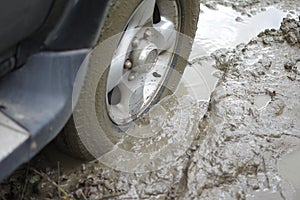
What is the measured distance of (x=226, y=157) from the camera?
226cm

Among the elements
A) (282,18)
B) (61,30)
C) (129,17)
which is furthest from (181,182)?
(282,18)

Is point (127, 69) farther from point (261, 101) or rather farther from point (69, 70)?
point (261, 101)

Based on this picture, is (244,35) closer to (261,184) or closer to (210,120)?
(210,120)

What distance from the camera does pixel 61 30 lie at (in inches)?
60.5

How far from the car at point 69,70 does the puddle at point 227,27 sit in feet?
3.17

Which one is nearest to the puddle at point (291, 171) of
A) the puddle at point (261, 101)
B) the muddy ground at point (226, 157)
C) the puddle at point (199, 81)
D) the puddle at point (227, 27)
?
the muddy ground at point (226, 157)

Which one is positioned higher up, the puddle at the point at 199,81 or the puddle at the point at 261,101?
the puddle at the point at 199,81

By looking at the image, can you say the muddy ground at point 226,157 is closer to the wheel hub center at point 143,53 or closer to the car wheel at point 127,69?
the car wheel at point 127,69

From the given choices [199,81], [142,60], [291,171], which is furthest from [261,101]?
[142,60]

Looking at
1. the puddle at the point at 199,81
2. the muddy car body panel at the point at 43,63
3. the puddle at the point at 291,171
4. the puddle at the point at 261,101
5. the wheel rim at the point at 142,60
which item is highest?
the muddy car body panel at the point at 43,63

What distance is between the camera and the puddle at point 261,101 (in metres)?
2.64

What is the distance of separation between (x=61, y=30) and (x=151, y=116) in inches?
42.9

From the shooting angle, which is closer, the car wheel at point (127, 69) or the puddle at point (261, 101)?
the car wheel at point (127, 69)

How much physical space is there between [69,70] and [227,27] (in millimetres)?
2094
